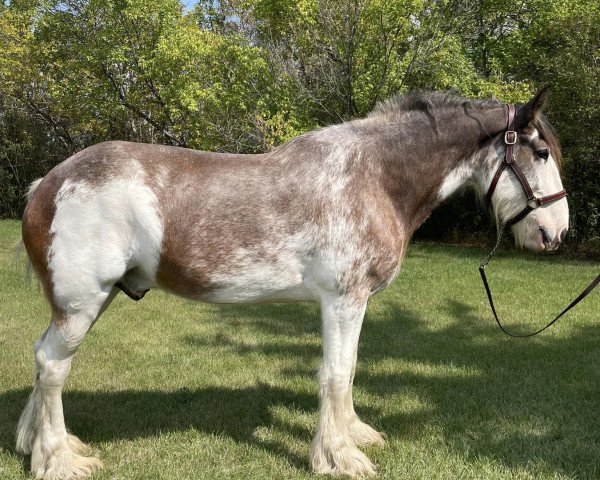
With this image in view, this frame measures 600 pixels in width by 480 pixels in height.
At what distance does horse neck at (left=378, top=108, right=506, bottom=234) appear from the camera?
11.1ft

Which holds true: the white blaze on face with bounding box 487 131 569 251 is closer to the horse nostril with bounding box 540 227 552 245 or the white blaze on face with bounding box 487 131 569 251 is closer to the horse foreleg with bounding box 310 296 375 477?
the horse nostril with bounding box 540 227 552 245

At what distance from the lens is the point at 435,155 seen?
341 centimetres

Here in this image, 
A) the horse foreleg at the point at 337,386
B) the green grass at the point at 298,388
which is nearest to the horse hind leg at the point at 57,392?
the green grass at the point at 298,388

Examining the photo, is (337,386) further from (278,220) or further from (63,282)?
(63,282)

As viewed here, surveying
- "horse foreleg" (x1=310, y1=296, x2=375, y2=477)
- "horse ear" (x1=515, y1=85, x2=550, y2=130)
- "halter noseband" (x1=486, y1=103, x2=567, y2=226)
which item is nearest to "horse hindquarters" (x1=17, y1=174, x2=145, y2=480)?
"horse foreleg" (x1=310, y1=296, x2=375, y2=477)

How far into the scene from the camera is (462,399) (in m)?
4.63

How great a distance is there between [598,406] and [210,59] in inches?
628

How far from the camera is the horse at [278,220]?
3211mm

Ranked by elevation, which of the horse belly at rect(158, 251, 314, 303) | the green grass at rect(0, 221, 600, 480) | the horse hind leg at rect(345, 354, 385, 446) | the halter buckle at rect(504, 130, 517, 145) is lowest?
the green grass at rect(0, 221, 600, 480)

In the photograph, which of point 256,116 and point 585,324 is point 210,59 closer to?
point 256,116

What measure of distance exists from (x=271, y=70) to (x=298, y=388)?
12.4 m

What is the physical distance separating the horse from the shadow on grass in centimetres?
79

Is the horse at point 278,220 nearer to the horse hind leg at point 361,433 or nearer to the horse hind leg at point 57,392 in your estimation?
the horse hind leg at point 57,392

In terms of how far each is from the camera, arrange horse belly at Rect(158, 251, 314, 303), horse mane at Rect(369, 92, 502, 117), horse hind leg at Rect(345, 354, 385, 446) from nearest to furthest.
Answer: horse belly at Rect(158, 251, 314, 303), horse mane at Rect(369, 92, 502, 117), horse hind leg at Rect(345, 354, 385, 446)
